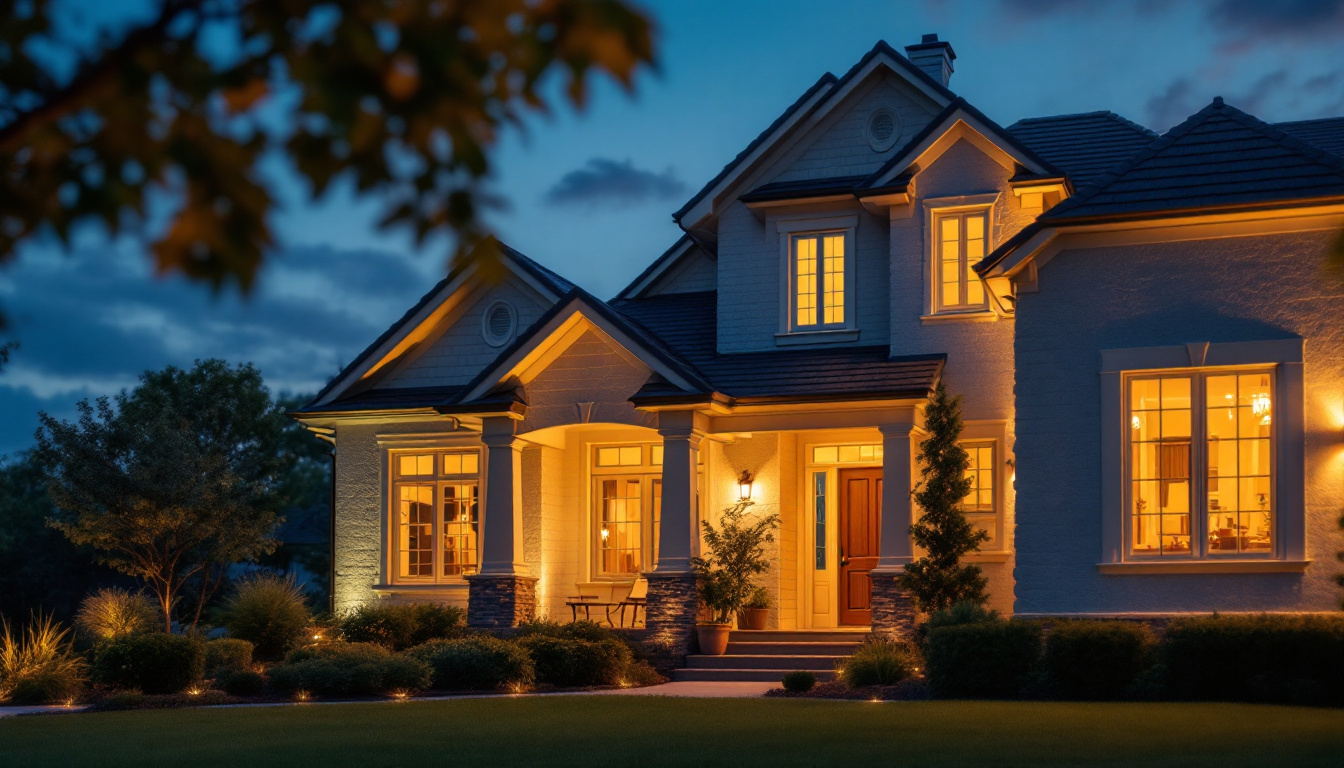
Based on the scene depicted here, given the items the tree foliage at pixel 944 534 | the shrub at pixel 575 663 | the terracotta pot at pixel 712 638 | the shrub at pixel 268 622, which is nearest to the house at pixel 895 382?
the terracotta pot at pixel 712 638

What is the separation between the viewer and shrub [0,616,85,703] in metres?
16.6

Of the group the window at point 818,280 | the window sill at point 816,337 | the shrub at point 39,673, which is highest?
the window at point 818,280

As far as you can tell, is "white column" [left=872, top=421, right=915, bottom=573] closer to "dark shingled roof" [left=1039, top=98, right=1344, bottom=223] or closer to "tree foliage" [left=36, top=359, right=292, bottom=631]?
"dark shingled roof" [left=1039, top=98, right=1344, bottom=223]

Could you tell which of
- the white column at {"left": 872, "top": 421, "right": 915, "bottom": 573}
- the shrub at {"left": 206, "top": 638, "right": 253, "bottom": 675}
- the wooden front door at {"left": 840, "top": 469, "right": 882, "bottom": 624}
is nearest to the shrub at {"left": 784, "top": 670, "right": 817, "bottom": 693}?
the white column at {"left": 872, "top": 421, "right": 915, "bottom": 573}

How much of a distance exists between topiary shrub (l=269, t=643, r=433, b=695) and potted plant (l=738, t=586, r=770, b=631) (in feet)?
15.8

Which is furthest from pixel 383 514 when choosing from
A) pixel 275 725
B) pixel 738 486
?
pixel 275 725

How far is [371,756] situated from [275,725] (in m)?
2.93

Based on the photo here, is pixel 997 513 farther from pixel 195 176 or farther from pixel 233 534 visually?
pixel 195 176

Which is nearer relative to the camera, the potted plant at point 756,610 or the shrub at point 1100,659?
the shrub at point 1100,659

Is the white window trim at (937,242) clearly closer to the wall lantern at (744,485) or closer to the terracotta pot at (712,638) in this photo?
the wall lantern at (744,485)

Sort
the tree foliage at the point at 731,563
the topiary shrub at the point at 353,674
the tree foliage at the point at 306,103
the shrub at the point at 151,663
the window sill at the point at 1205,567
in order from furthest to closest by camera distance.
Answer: the tree foliage at the point at 731,563 → the shrub at the point at 151,663 → the topiary shrub at the point at 353,674 → the window sill at the point at 1205,567 → the tree foliage at the point at 306,103

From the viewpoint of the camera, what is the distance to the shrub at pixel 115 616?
64.2ft

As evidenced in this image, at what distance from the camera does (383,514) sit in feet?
72.0

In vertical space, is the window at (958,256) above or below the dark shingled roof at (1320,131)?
below
